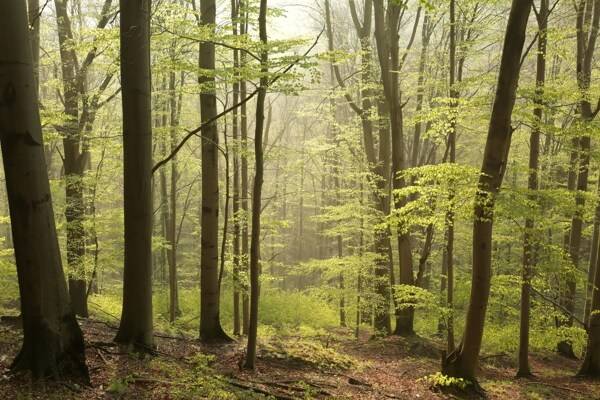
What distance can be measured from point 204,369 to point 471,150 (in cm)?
1885

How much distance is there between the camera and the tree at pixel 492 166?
709 cm

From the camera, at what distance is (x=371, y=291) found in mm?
14055

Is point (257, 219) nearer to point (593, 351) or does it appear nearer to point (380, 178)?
point (380, 178)

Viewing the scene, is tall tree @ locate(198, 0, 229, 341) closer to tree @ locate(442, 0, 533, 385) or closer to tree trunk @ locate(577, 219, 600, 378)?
tree @ locate(442, 0, 533, 385)

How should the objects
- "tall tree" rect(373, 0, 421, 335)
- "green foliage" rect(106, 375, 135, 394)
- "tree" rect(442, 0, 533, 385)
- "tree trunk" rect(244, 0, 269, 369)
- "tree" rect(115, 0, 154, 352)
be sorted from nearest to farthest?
"green foliage" rect(106, 375, 135, 394), "tree" rect(115, 0, 154, 352), "tree trunk" rect(244, 0, 269, 369), "tree" rect(442, 0, 533, 385), "tall tree" rect(373, 0, 421, 335)

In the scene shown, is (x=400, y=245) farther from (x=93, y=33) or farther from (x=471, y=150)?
(x=471, y=150)

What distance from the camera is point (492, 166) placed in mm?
7414

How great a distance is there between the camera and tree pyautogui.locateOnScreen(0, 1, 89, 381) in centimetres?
440

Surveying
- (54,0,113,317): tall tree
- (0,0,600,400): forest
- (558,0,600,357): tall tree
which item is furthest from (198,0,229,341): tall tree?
(558,0,600,357): tall tree

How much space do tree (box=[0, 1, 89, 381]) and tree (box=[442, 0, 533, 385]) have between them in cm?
575

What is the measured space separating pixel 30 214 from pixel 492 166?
256 inches

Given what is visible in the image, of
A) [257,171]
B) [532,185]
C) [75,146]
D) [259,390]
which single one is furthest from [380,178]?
[259,390]

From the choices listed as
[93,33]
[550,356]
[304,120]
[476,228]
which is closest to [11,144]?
[93,33]

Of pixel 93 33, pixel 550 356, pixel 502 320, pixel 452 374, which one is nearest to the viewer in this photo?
pixel 93 33
